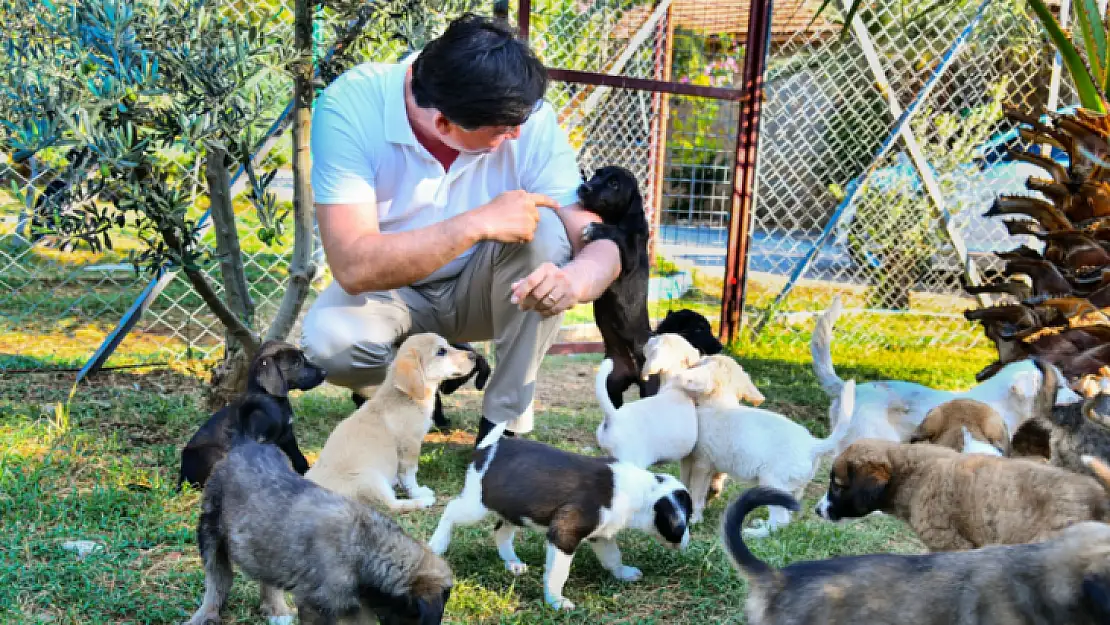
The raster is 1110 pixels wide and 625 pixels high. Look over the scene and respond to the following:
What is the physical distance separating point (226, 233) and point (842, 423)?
9.06ft

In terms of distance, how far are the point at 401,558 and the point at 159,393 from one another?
10.3ft

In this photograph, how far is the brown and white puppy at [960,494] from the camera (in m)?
2.77

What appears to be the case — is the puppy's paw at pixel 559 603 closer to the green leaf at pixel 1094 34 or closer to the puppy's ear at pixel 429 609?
the puppy's ear at pixel 429 609

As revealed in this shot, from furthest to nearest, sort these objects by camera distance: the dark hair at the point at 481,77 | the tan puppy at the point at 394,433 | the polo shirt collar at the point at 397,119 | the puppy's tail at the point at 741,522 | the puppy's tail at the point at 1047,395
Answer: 1. the polo shirt collar at the point at 397,119
2. the puppy's tail at the point at 1047,395
3. the tan puppy at the point at 394,433
4. the dark hair at the point at 481,77
5. the puppy's tail at the point at 741,522

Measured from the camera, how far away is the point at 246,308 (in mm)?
4387

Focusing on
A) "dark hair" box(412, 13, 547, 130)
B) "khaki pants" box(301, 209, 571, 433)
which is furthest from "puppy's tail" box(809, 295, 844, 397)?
"dark hair" box(412, 13, 547, 130)

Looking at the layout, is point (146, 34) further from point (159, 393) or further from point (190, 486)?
point (159, 393)

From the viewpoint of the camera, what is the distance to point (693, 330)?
17.3 ft

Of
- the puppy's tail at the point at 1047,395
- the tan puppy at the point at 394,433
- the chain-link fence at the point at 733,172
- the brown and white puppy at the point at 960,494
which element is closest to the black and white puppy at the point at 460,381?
the tan puppy at the point at 394,433

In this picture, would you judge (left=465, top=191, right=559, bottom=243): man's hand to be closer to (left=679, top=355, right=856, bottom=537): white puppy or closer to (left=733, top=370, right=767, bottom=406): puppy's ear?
(left=679, top=355, right=856, bottom=537): white puppy

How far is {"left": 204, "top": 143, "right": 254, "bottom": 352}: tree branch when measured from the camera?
12.6ft

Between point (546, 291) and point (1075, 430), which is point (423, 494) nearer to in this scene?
point (546, 291)

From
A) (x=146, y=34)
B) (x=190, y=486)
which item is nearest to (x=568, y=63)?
(x=146, y=34)

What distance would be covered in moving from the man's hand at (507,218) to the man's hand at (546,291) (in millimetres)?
172
